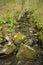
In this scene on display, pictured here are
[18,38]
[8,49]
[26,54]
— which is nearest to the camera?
[26,54]

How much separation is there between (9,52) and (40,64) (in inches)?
82.7

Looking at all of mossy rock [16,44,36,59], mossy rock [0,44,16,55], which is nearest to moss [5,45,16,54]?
mossy rock [0,44,16,55]

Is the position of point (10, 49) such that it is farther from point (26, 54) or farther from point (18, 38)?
point (18, 38)

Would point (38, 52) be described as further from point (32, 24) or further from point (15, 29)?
point (32, 24)

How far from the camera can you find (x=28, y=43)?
12062mm

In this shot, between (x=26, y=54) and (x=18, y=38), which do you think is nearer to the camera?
(x=26, y=54)

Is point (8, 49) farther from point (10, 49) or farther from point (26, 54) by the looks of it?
point (26, 54)

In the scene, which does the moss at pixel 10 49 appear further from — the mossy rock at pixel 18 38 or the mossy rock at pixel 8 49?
the mossy rock at pixel 18 38

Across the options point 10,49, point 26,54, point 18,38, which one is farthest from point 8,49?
point 18,38

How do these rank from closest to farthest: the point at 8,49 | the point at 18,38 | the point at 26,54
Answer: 1. the point at 26,54
2. the point at 8,49
3. the point at 18,38

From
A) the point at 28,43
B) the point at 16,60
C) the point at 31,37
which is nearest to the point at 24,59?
the point at 16,60

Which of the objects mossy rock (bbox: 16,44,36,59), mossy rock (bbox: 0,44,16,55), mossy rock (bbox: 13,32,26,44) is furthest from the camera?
mossy rock (bbox: 13,32,26,44)

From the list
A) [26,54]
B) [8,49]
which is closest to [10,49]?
[8,49]

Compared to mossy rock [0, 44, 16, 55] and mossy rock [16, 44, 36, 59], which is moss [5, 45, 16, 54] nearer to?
mossy rock [0, 44, 16, 55]
